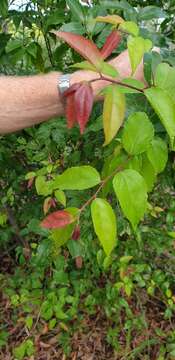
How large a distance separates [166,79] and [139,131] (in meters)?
0.09

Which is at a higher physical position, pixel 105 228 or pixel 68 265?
pixel 105 228

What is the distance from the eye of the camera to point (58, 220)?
0.66 metres

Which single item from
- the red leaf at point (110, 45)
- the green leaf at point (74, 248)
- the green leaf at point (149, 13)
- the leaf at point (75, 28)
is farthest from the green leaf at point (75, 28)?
the green leaf at point (74, 248)

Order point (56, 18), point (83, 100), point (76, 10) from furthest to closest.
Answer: point (56, 18) < point (76, 10) < point (83, 100)

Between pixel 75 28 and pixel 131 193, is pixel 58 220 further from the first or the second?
pixel 75 28

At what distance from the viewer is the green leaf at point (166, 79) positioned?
65 centimetres

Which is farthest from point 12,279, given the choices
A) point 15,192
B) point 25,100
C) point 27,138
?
point 25,100

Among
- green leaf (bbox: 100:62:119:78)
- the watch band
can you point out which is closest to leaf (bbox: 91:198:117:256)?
green leaf (bbox: 100:62:119:78)

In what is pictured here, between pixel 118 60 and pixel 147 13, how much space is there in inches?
7.0

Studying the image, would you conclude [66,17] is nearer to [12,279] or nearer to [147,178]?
[147,178]

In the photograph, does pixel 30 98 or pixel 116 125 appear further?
pixel 30 98

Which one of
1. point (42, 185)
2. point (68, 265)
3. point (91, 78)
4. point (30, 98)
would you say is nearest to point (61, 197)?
point (42, 185)

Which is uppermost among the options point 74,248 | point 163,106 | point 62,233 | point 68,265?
point 163,106

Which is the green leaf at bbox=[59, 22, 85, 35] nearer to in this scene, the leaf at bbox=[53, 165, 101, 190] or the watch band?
the watch band
